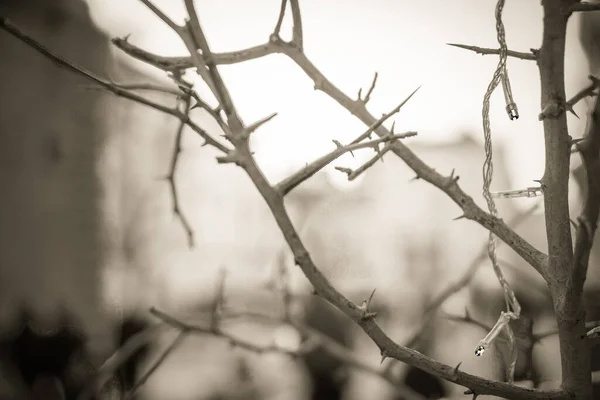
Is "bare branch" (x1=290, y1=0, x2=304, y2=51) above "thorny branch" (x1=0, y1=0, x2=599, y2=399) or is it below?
above

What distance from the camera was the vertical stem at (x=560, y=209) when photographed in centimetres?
30

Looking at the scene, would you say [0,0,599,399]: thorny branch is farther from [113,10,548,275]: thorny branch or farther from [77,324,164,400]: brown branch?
[77,324,164,400]: brown branch

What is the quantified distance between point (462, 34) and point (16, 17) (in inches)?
20.8

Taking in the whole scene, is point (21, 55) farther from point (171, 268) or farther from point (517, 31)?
point (517, 31)

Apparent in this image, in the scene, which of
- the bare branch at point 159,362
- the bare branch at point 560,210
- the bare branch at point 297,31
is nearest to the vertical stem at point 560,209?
the bare branch at point 560,210

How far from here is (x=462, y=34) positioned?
0.51 meters

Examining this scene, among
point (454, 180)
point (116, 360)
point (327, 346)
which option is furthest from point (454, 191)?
point (116, 360)

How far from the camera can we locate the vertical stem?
0.30 meters

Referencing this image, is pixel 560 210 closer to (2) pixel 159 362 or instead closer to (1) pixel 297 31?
(1) pixel 297 31

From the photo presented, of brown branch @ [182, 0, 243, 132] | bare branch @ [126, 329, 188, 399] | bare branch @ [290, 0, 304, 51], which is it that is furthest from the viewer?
bare branch @ [126, 329, 188, 399]

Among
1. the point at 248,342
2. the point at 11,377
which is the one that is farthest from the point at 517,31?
the point at 11,377

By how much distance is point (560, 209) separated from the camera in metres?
0.30

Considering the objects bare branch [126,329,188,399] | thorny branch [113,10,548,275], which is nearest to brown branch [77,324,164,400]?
bare branch [126,329,188,399]

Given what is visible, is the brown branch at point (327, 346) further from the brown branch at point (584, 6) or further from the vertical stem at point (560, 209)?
the brown branch at point (584, 6)
